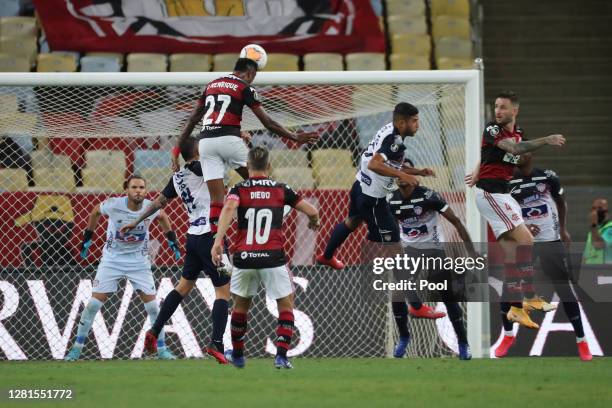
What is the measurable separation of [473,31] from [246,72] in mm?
9374

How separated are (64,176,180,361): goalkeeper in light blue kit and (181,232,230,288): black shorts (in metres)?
1.28

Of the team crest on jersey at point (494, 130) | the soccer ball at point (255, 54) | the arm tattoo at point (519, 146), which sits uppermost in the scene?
the soccer ball at point (255, 54)

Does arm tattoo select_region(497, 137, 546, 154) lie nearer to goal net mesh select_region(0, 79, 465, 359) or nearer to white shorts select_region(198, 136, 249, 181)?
goal net mesh select_region(0, 79, 465, 359)

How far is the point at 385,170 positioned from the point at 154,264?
4081 mm

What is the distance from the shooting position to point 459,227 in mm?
10750

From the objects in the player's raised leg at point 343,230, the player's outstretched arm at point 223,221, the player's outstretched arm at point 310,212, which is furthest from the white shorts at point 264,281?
the player's raised leg at point 343,230

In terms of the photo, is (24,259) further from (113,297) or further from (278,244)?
(278,244)

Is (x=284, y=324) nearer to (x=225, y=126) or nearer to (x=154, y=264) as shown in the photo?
(x=225, y=126)

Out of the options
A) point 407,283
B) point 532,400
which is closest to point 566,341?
point 407,283

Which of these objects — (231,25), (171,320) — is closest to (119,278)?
(171,320)

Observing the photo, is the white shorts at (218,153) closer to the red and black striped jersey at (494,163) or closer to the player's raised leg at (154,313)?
the red and black striped jersey at (494,163)

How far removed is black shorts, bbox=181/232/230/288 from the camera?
→ 10.3 metres

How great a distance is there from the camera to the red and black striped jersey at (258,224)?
28.8ft

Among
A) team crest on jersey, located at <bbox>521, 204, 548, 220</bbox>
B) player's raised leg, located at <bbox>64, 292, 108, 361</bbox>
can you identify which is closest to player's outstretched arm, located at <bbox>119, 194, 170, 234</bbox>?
player's raised leg, located at <bbox>64, 292, 108, 361</bbox>
